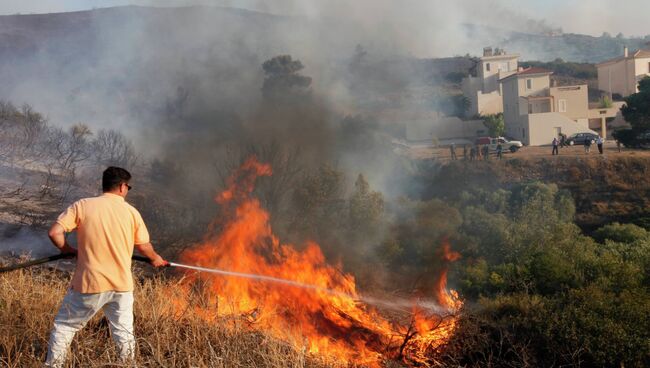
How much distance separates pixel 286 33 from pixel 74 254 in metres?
39.7

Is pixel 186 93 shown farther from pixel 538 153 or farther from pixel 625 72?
pixel 625 72

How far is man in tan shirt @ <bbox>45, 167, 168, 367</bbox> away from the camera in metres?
4.30

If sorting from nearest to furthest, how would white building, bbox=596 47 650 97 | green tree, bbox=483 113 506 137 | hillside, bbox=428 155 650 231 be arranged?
hillside, bbox=428 155 650 231, green tree, bbox=483 113 506 137, white building, bbox=596 47 650 97

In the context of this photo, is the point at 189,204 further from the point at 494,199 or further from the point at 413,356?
the point at 494,199

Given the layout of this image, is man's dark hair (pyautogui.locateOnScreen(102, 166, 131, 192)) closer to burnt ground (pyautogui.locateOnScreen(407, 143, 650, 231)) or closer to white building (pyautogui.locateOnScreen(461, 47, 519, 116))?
burnt ground (pyautogui.locateOnScreen(407, 143, 650, 231))

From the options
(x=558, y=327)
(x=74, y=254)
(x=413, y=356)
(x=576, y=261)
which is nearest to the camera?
(x=74, y=254)

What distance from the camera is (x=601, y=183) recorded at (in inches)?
1212

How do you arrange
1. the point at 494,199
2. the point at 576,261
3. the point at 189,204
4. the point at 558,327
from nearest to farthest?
the point at 558,327 → the point at 576,261 → the point at 189,204 → the point at 494,199

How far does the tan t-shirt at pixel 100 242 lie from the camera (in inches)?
169

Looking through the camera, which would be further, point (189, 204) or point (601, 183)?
point (601, 183)

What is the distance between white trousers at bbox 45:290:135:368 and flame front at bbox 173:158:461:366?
3.42ft

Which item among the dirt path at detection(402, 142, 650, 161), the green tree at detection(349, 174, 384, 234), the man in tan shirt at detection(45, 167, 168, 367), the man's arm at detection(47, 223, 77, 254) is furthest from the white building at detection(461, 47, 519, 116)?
the man's arm at detection(47, 223, 77, 254)

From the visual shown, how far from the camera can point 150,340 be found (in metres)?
4.95

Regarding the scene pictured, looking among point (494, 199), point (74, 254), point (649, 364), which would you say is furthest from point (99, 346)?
point (494, 199)
